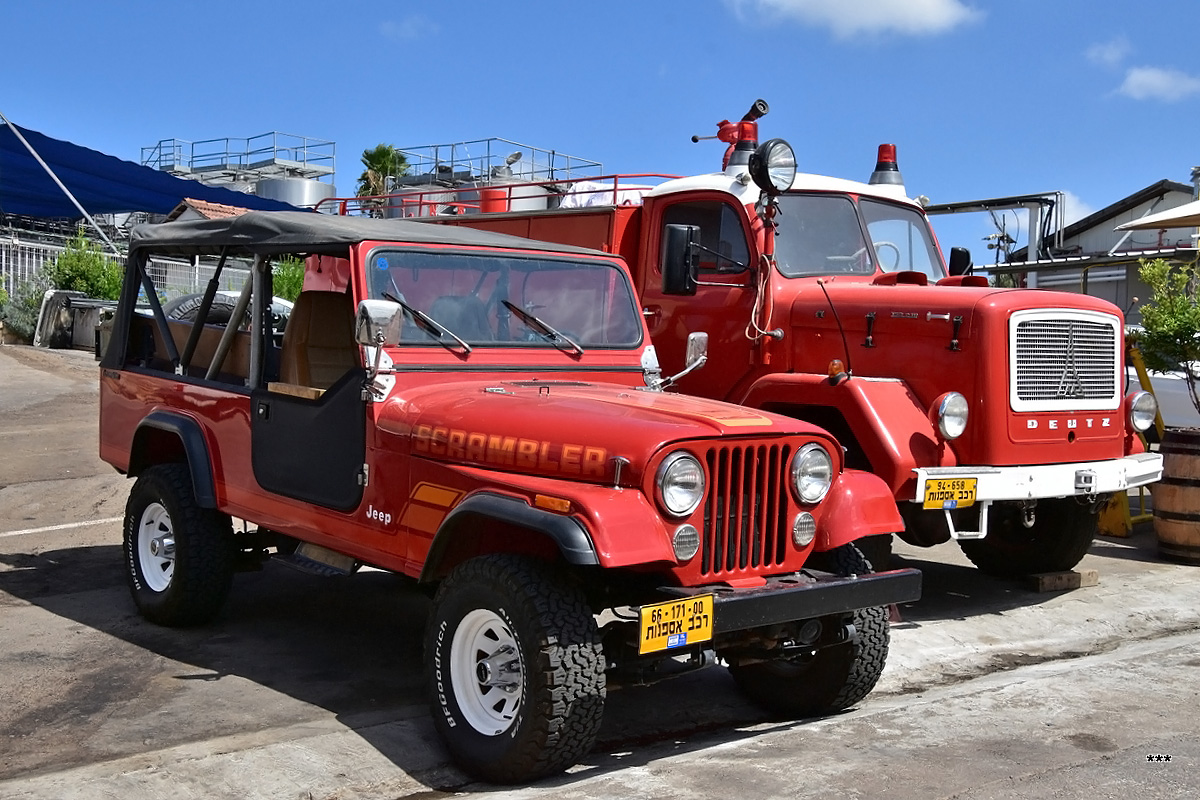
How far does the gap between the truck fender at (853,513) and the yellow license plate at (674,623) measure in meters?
0.83

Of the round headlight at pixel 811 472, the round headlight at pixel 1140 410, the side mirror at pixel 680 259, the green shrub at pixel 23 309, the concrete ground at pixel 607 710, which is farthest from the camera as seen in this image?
the green shrub at pixel 23 309

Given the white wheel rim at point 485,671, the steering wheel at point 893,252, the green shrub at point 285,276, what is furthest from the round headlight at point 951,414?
the green shrub at point 285,276

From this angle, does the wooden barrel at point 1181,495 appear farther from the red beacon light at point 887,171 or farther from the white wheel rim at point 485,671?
the white wheel rim at point 485,671

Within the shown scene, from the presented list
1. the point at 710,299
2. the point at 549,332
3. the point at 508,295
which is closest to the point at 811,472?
the point at 549,332

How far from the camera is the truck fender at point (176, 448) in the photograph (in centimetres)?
629

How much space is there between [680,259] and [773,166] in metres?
0.78

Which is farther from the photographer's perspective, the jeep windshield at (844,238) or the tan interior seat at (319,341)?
the jeep windshield at (844,238)

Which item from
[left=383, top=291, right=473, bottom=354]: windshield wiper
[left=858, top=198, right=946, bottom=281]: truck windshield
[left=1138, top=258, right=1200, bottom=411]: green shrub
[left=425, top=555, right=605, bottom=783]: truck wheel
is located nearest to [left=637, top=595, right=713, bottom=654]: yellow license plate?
[left=425, top=555, right=605, bottom=783]: truck wheel

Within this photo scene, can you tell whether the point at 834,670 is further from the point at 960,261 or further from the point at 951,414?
the point at 960,261

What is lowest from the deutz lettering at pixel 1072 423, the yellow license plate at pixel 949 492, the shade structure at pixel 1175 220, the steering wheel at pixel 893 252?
the yellow license plate at pixel 949 492

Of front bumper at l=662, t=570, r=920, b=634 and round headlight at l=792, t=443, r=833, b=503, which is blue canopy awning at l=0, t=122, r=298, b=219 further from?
front bumper at l=662, t=570, r=920, b=634

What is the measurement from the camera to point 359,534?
5355 millimetres

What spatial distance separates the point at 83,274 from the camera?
83.7 ft

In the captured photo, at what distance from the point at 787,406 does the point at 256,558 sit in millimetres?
3109
